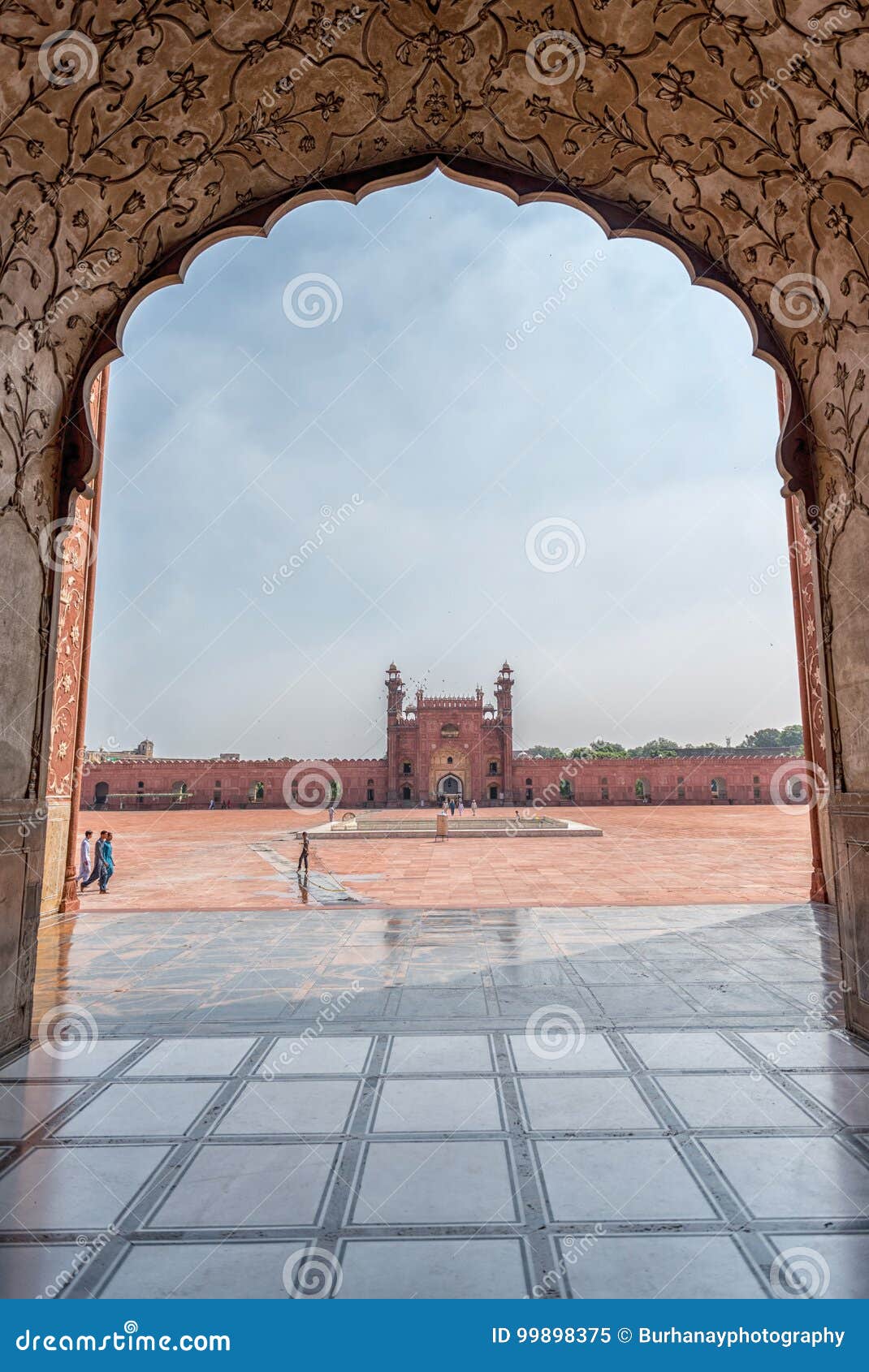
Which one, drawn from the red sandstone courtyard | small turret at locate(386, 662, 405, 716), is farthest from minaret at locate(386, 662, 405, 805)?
the red sandstone courtyard

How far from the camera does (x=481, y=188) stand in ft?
12.7

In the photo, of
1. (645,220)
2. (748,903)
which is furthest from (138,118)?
(748,903)

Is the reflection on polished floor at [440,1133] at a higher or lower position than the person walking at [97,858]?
lower

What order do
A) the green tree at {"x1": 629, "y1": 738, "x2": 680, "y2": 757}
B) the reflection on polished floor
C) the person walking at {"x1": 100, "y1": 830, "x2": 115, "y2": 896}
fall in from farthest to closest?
1. the green tree at {"x1": 629, "y1": 738, "x2": 680, "y2": 757}
2. the person walking at {"x1": 100, "y1": 830, "x2": 115, "y2": 896}
3. the reflection on polished floor

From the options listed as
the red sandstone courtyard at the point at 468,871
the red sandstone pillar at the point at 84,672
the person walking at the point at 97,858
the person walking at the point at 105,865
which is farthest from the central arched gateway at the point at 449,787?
the red sandstone pillar at the point at 84,672

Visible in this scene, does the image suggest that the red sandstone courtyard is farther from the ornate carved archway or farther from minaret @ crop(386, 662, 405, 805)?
minaret @ crop(386, 662, 405, 805)

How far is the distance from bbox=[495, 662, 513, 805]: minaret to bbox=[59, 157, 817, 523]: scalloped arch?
38.1m

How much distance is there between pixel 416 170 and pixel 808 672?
555 centimetres

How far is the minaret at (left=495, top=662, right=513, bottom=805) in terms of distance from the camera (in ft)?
136

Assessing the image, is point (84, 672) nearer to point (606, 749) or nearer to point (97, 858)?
point (97, 858)

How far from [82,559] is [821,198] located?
20.8ft

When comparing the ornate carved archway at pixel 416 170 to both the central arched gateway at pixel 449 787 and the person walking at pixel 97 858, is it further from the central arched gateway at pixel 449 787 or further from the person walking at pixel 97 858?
the central arched gateway at pixel 449 787

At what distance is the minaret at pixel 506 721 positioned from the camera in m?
41.5

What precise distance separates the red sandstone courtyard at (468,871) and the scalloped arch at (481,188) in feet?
15.3
